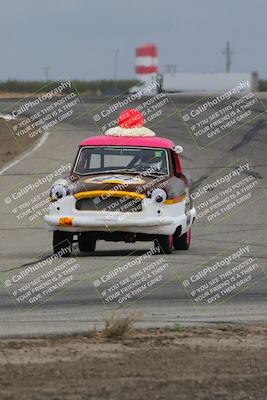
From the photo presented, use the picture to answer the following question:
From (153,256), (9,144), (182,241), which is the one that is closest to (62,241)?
(153,256)

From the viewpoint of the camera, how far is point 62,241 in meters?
16.1

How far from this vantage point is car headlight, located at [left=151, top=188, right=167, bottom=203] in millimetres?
15750

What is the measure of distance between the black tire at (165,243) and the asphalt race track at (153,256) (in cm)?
15

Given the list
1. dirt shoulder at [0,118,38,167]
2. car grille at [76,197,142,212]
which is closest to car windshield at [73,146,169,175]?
car grille at [76,197,142,212]

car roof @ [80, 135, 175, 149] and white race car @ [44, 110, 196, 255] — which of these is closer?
white race car @ [44, 110, 196, 255]

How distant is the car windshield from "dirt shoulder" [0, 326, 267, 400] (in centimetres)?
689

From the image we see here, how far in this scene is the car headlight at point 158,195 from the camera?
15750 millimetres

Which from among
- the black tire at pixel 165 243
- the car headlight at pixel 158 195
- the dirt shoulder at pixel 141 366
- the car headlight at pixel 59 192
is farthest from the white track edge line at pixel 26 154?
the dirt shoulder at pixel 141 366

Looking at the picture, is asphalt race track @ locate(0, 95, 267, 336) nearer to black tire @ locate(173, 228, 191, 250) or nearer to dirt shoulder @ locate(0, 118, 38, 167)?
black tire @ locate(173, 228, 191, 250)

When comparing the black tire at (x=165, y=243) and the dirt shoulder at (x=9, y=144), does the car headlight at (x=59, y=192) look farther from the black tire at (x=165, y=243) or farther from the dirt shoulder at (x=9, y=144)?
the dirt shoulder at (x=9, y=144)

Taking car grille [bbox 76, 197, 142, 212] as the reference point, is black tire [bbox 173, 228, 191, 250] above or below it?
below

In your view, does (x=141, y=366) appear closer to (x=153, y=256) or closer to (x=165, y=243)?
(x=153, y=256)

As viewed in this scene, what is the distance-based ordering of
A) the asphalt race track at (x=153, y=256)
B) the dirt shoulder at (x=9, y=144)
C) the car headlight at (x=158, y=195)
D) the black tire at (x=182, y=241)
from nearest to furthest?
the asphalt race track at (x=153, y=256), the car headlight at (x=158, y=195), the black tire at (x=182, y=241), the dirt shoulder at (x=9, y=144)

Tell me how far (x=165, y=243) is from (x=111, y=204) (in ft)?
3.07
